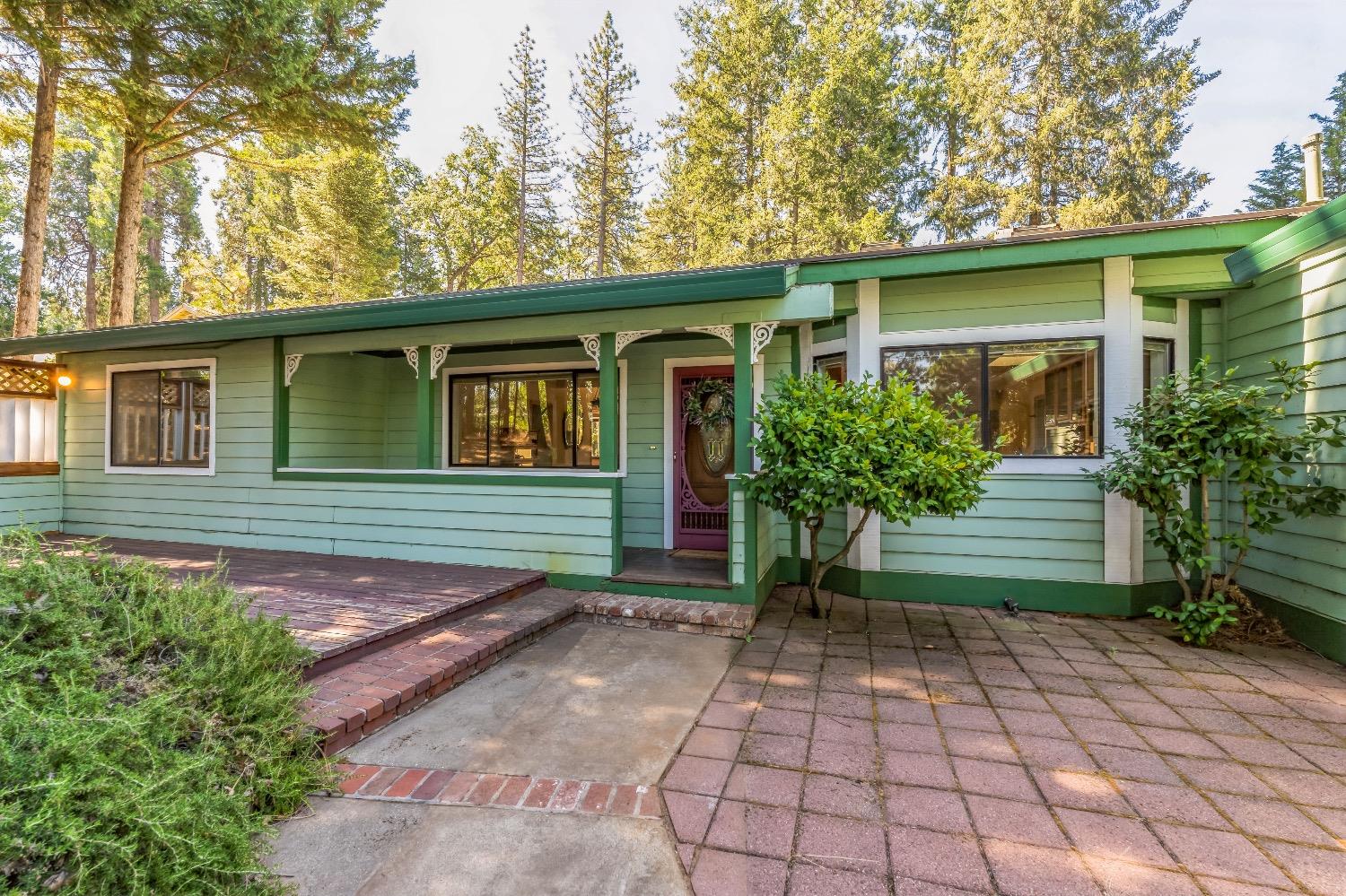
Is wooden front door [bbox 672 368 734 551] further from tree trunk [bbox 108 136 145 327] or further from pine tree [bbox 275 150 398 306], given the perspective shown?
pine tree [bbox 275 150 398 306]

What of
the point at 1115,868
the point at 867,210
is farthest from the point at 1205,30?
the point at 1115,868

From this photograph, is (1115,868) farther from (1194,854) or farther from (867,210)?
(867,210)

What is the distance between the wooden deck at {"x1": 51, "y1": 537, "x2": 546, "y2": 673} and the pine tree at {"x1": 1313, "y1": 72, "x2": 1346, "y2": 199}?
21.5m

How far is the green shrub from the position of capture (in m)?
1.27

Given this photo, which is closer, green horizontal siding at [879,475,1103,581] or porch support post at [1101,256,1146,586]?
porch support post at [1101,256,1146,586]

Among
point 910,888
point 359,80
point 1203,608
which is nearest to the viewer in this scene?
point 910,888

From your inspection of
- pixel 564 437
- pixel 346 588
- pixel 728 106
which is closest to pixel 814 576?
pixel 564 437

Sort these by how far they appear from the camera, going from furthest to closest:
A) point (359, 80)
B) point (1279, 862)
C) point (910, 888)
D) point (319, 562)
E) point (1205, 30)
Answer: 1. point (1205, 30)
2. point (359, 80)
3. point (319, 562)
4. point (1279, 862)
5. point (910, 888)

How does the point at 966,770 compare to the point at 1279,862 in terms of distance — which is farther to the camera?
the point at 966,770

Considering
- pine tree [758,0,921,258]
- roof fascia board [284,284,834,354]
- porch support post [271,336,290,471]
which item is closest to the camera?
roof fascia board [284,284,834,354]

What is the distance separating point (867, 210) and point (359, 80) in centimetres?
943

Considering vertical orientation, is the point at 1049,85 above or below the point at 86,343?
above

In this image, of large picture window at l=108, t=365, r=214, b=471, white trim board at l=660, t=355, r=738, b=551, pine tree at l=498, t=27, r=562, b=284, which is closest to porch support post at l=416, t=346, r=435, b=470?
white trim board at l=660, t=355, r=738, b=551

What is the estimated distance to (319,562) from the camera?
4934mm
